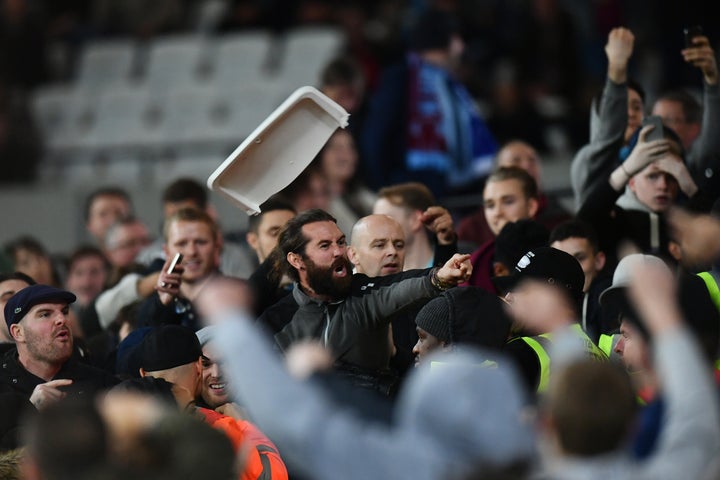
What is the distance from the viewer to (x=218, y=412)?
7.02 meters

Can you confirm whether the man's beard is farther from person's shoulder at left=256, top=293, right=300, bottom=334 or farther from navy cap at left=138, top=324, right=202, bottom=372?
navy cap at left=138, top=324, right=202, bottom=372

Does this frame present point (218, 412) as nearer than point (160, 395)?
No

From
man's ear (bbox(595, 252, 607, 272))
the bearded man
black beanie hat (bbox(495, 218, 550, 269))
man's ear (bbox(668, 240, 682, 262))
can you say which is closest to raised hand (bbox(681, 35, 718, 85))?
man's ear (bbox(668, 240, 682, 262))

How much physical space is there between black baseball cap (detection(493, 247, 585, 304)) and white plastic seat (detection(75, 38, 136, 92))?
8647mm

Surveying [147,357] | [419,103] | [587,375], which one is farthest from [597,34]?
[587,375]

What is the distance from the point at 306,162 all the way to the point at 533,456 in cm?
366

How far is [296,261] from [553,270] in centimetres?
115

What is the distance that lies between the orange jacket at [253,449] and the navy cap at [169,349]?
376mm

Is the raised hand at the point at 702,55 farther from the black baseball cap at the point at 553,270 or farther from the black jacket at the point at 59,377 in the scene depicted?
the black jacket at the point at 59,377

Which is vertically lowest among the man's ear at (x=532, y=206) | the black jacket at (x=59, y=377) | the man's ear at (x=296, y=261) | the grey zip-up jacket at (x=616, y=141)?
the black jacket at (x=59, y=377)

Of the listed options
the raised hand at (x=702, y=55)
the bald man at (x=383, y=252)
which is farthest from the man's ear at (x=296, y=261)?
the raised hand at (x=702, y=55)

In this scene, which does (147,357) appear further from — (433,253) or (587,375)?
(587,375)

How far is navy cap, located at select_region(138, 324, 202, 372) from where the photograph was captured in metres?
7.03

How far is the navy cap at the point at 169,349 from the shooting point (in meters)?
7.03
